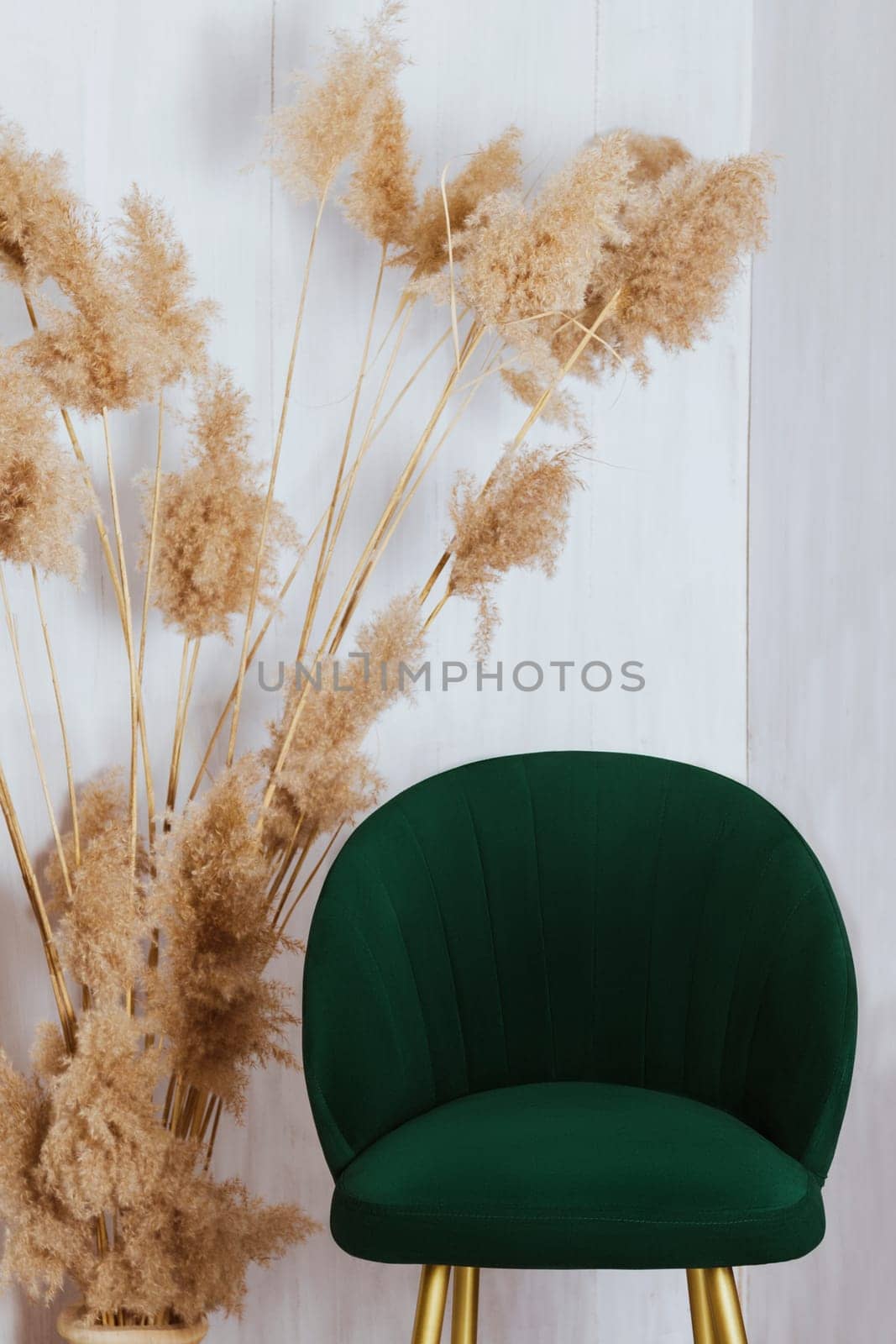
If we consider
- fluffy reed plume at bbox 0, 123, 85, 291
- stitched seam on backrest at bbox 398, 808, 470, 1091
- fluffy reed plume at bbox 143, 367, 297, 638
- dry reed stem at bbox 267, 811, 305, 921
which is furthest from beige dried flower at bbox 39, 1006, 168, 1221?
fluffy reed plume at bbox 0, 123, 85, 291

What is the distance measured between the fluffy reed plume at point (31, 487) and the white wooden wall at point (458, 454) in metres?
0.43

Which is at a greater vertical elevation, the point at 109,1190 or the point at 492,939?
the point at 492,939

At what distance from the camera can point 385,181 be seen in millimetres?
1525

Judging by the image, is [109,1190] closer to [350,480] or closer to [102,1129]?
[102,1129]

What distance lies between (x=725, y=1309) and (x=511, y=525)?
85cm

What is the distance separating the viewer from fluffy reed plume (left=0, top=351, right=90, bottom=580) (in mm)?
1296

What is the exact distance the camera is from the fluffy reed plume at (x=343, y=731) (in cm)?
140

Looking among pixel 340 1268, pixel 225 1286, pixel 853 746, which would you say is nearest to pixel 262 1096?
pixel 340 1268

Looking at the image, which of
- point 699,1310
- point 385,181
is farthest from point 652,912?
point 385,181

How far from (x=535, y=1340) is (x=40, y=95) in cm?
201

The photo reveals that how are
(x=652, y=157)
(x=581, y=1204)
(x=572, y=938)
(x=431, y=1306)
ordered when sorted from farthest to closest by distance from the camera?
(x=652, y=157) < (x=572, y=938) < (x=431, y=1306) < (x=581, y=1204)

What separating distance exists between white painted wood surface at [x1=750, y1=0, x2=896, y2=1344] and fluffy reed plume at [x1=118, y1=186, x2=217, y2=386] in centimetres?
90

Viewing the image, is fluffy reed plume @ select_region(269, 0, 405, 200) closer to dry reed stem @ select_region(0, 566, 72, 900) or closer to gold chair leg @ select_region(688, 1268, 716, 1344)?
dry reed stem @ select_region(0, 566, 72, 900)

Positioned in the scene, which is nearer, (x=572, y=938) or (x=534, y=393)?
(x=572, y=938)
